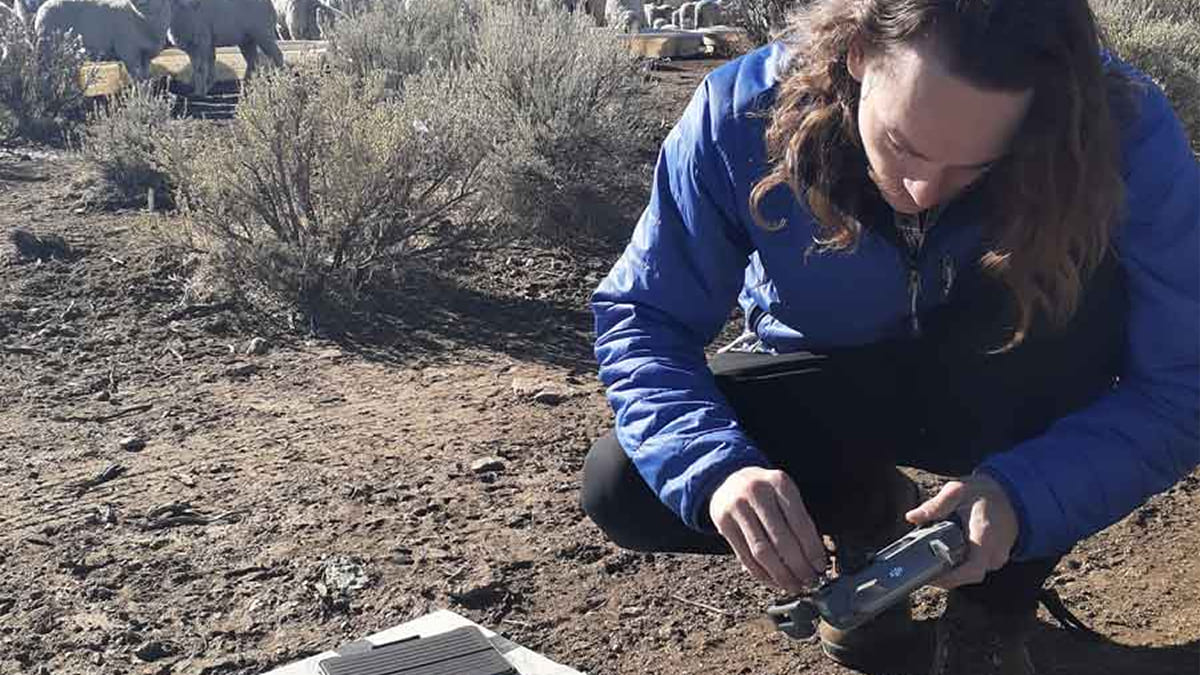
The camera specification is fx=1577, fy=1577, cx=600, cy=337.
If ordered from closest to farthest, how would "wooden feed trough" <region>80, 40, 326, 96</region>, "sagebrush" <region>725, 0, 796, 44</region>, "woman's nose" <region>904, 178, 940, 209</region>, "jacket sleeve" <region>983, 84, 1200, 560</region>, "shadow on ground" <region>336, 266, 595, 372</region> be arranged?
"woman's nose" <region>904, 178, 940, 209</region> → "jacket sleeve" <region>983, 84, 1200, 560</region> → "shadow on ground" <region>336, 266, 595, 372</region> → "sagebrush" <region>725, 0, 796, 44</region> → "wooden feed trough" <region>80, 40, 326, 96</region>

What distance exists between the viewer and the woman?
1.86 meters

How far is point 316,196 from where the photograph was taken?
16.7ft

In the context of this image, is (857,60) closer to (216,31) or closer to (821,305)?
(821,305)

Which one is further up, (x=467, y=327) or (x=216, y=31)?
(x=216, y=31)

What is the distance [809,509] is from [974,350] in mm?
372

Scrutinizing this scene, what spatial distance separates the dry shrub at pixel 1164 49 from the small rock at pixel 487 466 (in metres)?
4.37

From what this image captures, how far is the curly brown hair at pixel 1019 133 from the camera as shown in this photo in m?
1.79

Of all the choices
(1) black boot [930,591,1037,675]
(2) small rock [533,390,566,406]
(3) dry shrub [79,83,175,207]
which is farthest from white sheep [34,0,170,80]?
(1) black boot [930,591,1037,675]

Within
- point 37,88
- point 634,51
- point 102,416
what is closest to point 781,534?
point 102,416

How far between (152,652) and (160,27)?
9.74 metres

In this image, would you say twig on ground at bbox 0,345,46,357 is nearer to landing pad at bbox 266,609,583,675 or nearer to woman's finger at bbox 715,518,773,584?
landing pad at bbox 266,609,583,675

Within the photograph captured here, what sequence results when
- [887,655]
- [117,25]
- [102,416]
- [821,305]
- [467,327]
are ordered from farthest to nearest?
[117,25]
[467,327]
[102,416]
[887,655]
[821,305]

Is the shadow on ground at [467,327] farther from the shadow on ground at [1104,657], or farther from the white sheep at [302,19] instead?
the white sheep at [302,19]

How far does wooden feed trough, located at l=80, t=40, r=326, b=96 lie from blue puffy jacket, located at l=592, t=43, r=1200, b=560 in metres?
8.17
